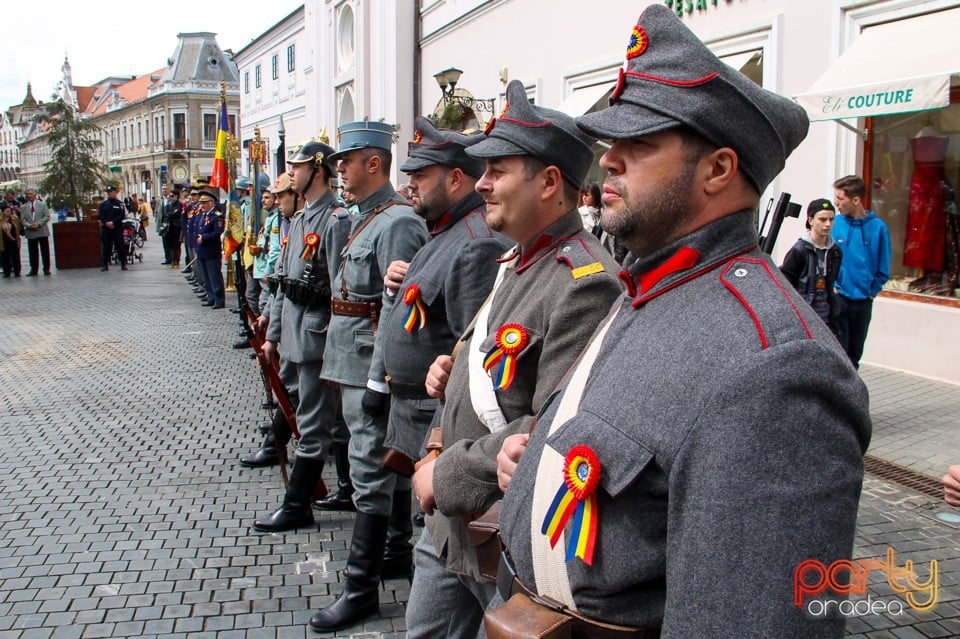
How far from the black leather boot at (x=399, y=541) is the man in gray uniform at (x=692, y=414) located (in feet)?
8.90

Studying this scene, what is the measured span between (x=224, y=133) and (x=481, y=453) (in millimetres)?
10614

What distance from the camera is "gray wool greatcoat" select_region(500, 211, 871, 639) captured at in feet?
4.06

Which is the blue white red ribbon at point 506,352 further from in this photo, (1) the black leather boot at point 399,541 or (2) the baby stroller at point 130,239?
(2) the baby stroller at point 130,239

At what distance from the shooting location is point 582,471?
1462mm

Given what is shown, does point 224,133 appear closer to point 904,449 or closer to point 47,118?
point 904,449

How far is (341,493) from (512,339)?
3.30 m

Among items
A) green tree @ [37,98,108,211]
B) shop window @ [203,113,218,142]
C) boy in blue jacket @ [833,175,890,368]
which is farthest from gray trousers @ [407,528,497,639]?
shop window @ [203,113,218,142]

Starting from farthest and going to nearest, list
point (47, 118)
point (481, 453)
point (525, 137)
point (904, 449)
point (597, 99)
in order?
point (47, 118) → point (597, 99) → point (904, 449) → point (525, 137) → point (481, 453)

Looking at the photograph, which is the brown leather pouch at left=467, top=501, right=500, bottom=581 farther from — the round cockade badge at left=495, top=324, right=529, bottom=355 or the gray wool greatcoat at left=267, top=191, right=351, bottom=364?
the gray wool greatcoat at left=267, top=191, right=351, bottom=364

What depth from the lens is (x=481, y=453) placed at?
2213 millimetres

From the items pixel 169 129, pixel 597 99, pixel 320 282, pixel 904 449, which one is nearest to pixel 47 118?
pixel 597 99

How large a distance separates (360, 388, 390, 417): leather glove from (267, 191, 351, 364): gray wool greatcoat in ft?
3.06

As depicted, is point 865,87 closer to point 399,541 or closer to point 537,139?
point 399,541

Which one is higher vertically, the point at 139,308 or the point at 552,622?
the point at 552,622
